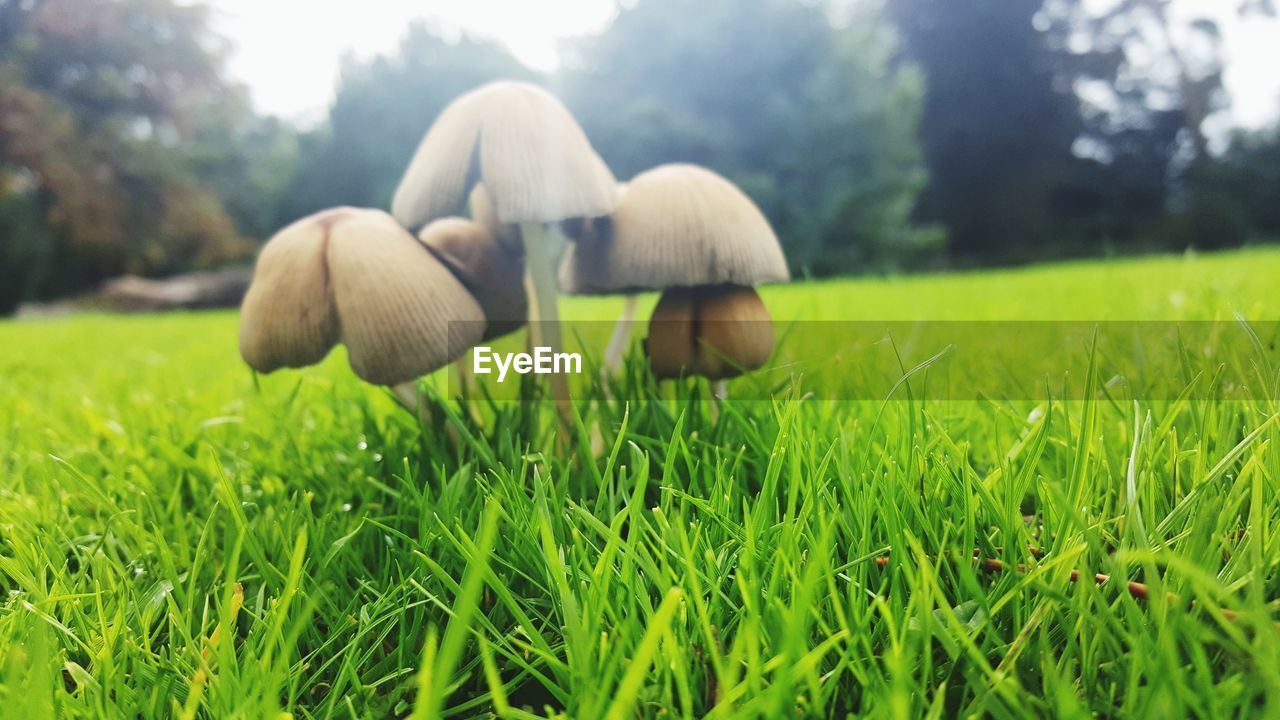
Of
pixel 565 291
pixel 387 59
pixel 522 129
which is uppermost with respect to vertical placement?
pixel 387 59

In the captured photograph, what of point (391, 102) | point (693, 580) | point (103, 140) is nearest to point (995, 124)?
point (391, 102)

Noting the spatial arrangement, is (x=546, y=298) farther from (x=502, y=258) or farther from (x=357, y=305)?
(x=357, y=305)

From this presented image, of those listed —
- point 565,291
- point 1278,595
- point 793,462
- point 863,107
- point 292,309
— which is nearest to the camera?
point 1278,595

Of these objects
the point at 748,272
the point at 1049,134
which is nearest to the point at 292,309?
the point at 748,272

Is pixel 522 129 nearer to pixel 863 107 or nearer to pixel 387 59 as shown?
pixel 863 107

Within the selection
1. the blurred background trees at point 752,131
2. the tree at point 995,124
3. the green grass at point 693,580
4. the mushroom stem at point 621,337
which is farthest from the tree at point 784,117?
the green grass at point 693,580

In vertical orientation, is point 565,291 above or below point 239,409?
above
